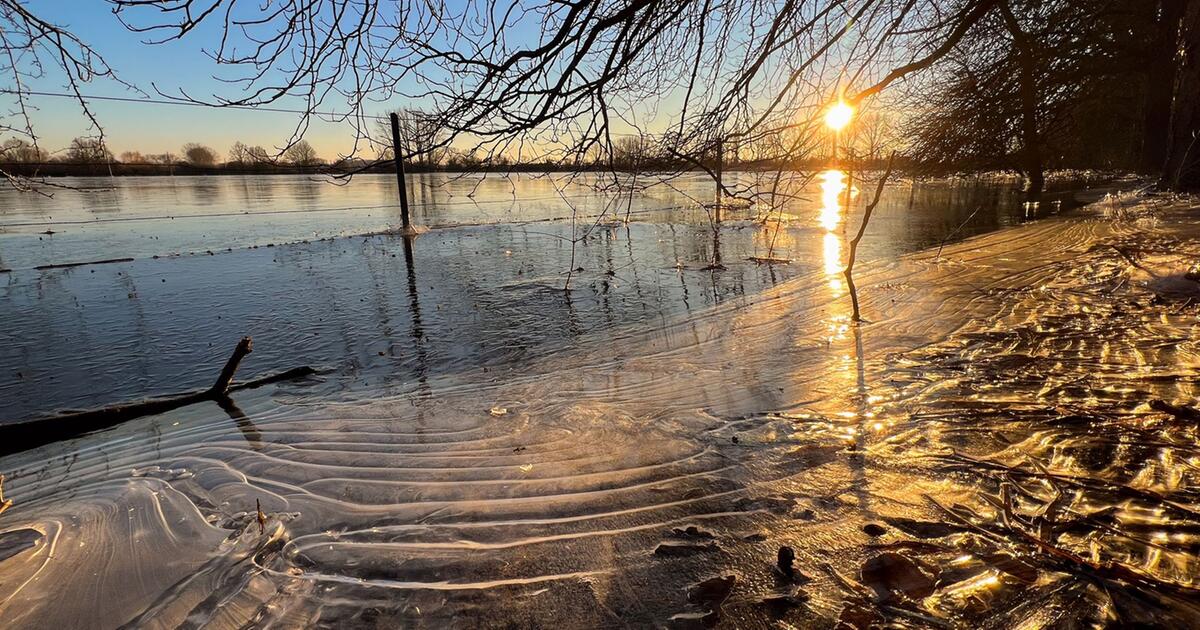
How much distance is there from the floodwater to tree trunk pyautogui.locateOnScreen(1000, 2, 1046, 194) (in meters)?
7.10

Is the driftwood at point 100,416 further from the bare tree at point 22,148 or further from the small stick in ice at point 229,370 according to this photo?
the bare tree at point 22,148

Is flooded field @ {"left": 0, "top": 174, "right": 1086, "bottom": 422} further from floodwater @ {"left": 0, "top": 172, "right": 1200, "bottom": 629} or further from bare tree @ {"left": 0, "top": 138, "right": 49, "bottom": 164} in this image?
bare tree @ {"left": 0, "top": 138, "right": 49, "bottom": 164}

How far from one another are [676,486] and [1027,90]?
15.0 m

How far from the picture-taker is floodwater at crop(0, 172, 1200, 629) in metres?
2.08

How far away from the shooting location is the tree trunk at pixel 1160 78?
488 inches

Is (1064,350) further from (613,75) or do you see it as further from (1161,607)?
(613,75)

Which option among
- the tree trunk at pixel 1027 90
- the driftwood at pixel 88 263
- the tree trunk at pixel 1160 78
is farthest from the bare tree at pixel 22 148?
the tree trunk at pixel 1160 78

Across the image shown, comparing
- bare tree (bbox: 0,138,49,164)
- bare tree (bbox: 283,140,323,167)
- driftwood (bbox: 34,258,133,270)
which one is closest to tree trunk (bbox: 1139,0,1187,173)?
bare tree (bbox: 283,140,323,167)

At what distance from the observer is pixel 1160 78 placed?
14.1m

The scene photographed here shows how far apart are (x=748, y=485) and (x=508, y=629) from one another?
4.71ft

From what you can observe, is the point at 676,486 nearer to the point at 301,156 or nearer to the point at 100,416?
the point at 301,156

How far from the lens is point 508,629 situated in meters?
1.98

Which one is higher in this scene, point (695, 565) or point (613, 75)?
point (613, 75)

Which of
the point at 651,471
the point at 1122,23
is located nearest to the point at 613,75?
the point at 651,471
